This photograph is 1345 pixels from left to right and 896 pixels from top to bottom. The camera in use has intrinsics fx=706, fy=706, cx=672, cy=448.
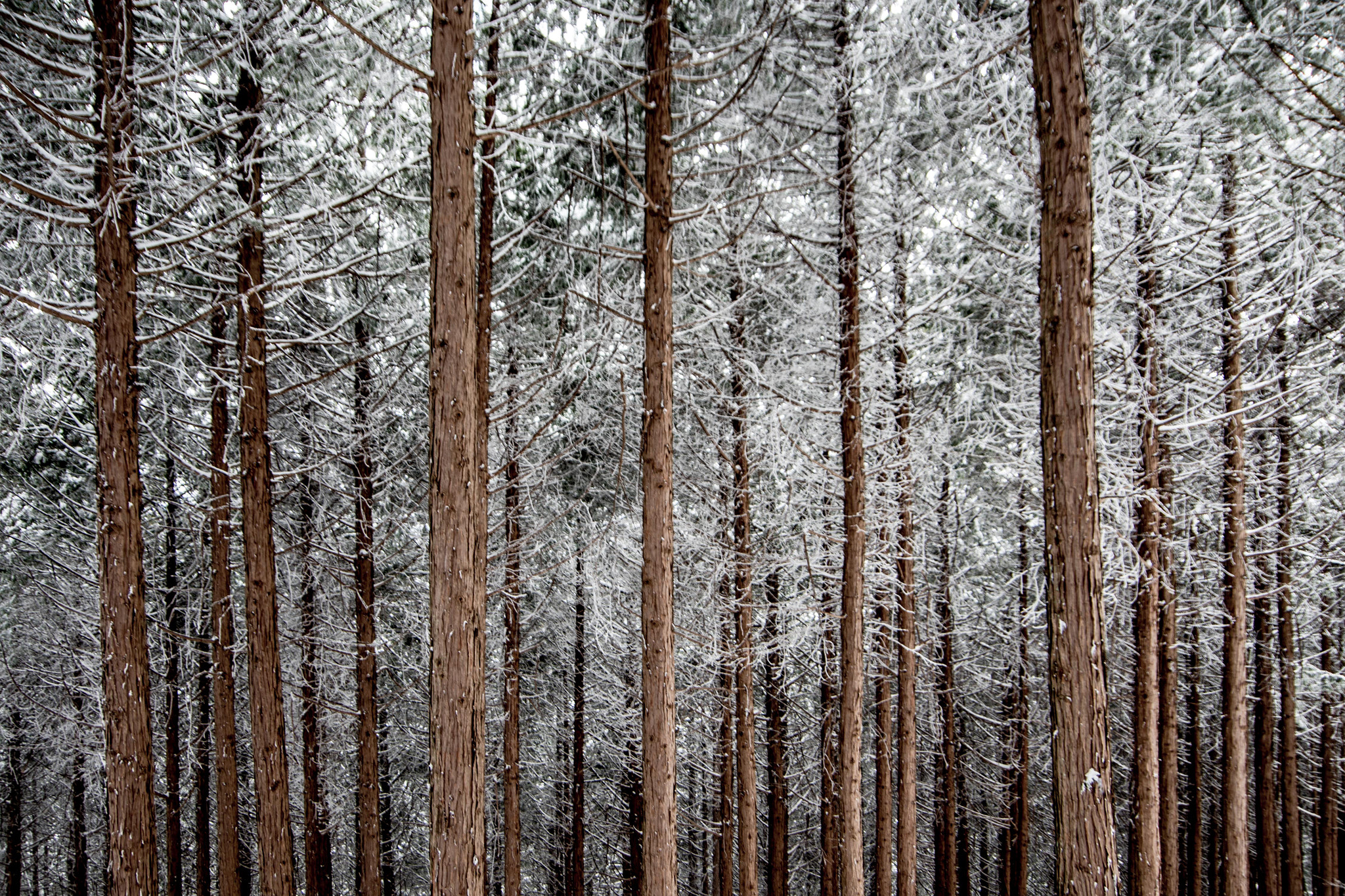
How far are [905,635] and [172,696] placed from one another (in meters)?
13.1

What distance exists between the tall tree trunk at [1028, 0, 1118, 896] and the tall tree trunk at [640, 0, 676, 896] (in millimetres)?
2914

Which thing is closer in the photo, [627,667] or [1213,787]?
[627,667]

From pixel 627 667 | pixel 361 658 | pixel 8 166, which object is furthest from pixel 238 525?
pixel 627 667

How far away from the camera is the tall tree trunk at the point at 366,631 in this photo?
10078 mm

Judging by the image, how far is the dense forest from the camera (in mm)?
5266

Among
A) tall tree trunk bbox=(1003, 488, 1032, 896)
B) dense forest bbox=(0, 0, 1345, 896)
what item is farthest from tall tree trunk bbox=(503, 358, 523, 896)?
tall tree trunk bbox=(1003, 488, 1032, 896)

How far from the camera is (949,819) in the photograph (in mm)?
15820

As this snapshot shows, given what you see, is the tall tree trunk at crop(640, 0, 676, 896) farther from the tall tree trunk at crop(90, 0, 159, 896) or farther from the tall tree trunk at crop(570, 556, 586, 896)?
the tall tree trunk at crop(570, 556, 586, 896)

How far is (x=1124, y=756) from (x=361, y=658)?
64.2 feet

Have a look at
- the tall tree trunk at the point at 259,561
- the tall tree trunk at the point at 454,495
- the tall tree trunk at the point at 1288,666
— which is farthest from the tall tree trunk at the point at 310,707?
the tall tree trunk at the point at 1288,666

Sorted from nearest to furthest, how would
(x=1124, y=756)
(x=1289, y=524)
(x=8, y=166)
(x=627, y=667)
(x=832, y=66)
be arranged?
(x=8, y=166)
(x=832, y=66)
(x=1289, y=524)
(x=627, y=667)
(x=1124, y=756)

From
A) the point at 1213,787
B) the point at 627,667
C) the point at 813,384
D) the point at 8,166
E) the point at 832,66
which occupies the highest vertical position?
the point at 832,66

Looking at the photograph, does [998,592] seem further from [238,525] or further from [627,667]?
[238,525]

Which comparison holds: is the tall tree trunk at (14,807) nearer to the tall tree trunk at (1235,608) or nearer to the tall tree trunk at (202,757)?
Answer: the tall tree trunk at (202,757)
